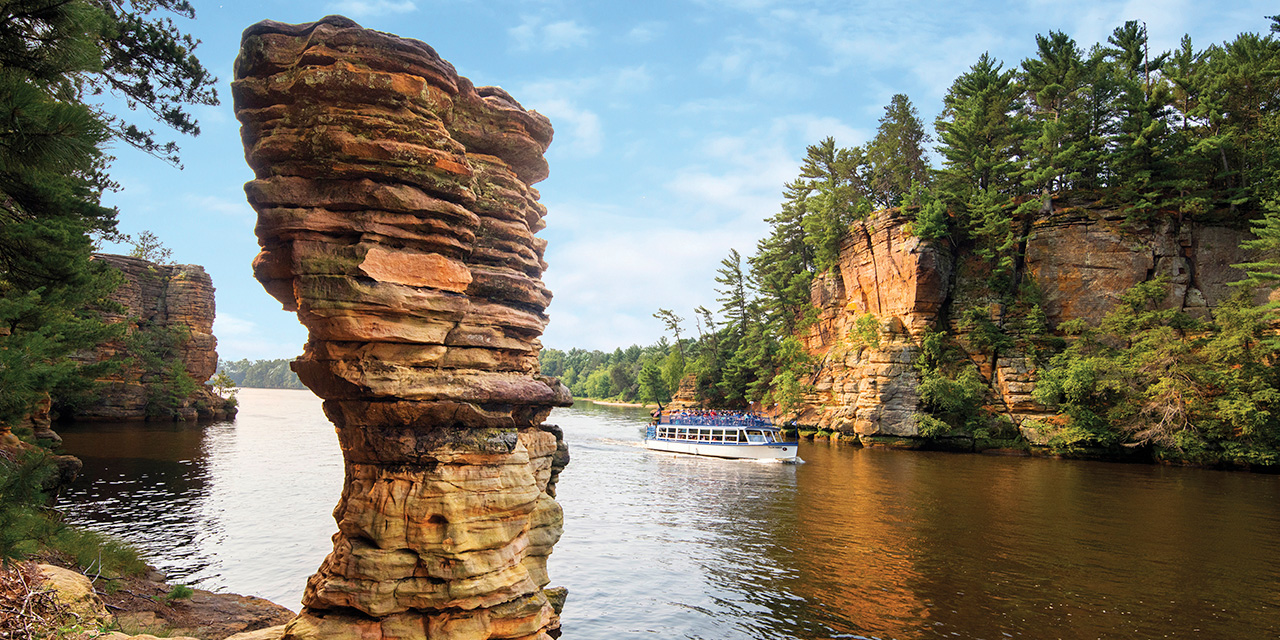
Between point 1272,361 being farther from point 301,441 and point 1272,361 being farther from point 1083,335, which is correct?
point 301,441

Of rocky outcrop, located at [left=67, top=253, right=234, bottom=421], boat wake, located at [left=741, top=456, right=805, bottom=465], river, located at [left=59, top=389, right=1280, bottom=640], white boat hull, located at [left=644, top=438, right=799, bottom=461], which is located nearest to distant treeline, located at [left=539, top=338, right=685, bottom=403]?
white boat hull, located at [left=644, top=438, right=799, bottom=461]

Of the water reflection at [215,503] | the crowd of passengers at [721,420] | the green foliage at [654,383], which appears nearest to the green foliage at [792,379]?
the crowd of passengers at [721,420]

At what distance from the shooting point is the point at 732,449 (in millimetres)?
41844

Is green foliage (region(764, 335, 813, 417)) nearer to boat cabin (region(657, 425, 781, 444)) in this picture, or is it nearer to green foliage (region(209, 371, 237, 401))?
boat cabin (region(657, 425, 781, 444))

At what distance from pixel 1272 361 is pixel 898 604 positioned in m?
36.3

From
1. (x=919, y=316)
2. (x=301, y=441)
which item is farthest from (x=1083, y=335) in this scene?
(x=301, y=441)

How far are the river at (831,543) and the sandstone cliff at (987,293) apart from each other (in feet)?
35.1

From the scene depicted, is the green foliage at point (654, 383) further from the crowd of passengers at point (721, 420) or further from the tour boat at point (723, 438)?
the tour boat at point (723, 438)

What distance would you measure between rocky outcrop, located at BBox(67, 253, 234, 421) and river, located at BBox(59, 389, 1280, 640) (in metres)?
18.5

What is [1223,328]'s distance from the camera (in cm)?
3588

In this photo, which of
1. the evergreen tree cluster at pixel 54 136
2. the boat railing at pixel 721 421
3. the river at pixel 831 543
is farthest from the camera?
the boat railing at pixel 721 421

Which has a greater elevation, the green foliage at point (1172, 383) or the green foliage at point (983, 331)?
the green foliage at point (983, 331)

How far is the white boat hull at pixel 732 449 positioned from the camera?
128 feet

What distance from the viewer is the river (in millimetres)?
13797
